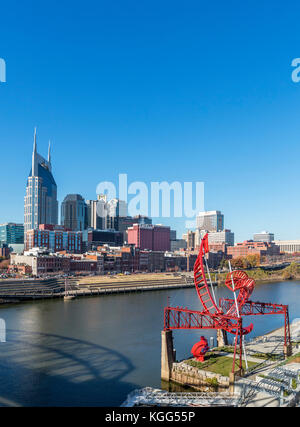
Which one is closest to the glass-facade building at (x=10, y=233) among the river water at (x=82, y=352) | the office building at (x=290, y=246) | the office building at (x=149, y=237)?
the office building at (x=149, y=237)

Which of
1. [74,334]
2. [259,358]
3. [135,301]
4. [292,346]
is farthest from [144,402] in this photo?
[135,301]

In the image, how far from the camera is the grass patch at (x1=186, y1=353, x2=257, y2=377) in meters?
18.3

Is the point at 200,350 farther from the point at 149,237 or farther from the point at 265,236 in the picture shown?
the point at 265,236

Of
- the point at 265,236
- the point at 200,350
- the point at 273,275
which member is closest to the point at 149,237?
the point at 273,275

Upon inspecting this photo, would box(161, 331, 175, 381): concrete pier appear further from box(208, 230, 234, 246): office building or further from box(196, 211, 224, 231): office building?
box(196, 211, 224, 231): office building

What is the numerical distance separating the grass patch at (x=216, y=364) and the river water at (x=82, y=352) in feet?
7.19

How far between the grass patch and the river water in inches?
86.2

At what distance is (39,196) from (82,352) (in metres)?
156

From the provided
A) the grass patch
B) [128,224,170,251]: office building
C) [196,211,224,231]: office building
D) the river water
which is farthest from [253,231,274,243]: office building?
the grass patch

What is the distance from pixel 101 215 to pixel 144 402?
553 feet

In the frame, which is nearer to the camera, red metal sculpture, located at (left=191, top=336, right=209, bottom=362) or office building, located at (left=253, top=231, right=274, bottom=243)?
red metal sculpture, located at (left=191, top=336, right=209, bottom=362)

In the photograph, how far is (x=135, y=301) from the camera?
49219mm

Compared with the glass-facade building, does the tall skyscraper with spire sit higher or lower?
higher

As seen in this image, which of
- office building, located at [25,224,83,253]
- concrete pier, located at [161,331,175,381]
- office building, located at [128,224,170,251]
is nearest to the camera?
concrete pier, located at [161,331,175,381]
